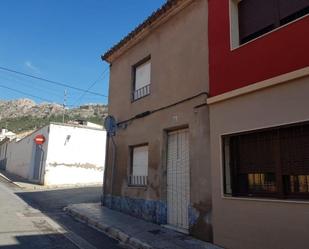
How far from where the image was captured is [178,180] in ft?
28.2

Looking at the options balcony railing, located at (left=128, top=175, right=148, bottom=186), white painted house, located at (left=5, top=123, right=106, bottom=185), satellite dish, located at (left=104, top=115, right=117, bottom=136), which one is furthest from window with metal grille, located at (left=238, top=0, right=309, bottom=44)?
white painted house, located at (left=5, top=123, right=106, bottom=185)

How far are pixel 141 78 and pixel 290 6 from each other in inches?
225

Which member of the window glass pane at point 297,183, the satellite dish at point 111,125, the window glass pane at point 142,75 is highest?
the window glass pane at point 142,75

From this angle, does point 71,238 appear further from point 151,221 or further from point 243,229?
point 243,229

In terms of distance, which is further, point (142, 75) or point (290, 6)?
point (142, 75)

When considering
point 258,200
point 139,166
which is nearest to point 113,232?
point 139,166

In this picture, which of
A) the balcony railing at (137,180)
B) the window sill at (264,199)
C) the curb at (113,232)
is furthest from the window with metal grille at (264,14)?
the balcony railing at (137,180)

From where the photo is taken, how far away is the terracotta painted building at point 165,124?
305 inches

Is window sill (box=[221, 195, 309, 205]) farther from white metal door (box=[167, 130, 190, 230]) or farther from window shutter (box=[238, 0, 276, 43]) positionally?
window shutter (box=[238, 0, 276, 43])

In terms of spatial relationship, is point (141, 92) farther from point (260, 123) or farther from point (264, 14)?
point (260, 123)

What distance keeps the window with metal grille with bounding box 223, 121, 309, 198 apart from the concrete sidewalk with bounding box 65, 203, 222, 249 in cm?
143

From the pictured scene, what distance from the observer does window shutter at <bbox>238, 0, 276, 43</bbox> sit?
6539 mm

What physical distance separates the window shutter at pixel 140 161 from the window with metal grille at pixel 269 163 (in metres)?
3.66

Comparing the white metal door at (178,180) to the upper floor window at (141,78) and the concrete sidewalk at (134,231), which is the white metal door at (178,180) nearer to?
the concrete sidewalk at (134,231)
